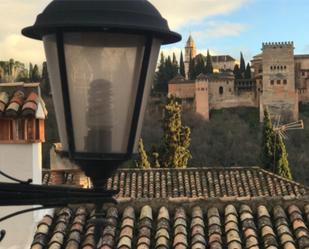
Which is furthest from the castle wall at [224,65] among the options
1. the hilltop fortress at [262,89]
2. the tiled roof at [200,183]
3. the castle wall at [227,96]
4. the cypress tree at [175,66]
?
the tiled roof at [200,183]

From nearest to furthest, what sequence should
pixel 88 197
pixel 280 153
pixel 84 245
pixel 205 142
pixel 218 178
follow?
pixel 88 197 < pixel 84 245 < pixel 218 178 < pixel 280 153 < pixel 205 142

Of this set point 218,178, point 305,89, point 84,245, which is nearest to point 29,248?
point 84,245

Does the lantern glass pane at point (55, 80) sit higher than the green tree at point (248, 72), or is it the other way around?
the green tree at point (248, 72)

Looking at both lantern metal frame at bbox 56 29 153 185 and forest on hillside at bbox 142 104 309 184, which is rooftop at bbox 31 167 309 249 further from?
forest on hillside at bbox 142 104 309 184

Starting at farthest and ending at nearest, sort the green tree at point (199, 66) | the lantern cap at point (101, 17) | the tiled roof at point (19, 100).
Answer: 1. the green tree at point (199, 66)
2. the tiled roof at point (19, 100)
3. the lantern cap at point (101, 17)

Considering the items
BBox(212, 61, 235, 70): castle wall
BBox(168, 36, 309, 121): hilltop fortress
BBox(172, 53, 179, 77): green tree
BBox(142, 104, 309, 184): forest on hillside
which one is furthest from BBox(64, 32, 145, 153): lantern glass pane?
BBox(212, 61, 235, 70): castle wall

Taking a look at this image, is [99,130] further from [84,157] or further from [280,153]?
[280,153]

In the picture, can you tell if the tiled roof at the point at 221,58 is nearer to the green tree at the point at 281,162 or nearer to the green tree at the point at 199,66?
the green tree at the point at 199,66

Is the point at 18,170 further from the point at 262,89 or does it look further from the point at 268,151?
the point at 262,89
